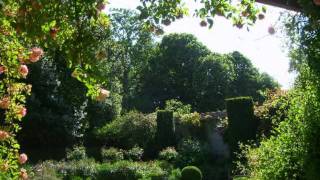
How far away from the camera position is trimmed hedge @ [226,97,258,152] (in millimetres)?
16016

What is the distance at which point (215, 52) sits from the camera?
36344 millimetres

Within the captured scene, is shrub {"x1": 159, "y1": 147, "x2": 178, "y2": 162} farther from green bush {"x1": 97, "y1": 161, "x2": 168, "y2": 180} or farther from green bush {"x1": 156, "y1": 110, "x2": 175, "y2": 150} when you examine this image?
green bush {"x1": 97, "y1": 161, "x2": 168, "y2": 180}

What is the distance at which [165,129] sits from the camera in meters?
19.7

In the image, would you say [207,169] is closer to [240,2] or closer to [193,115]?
[193,115]

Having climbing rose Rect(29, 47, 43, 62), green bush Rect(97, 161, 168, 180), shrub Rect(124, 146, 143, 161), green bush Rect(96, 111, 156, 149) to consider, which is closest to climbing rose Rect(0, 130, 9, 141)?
climbing rose Rect(29, 47, 43, 62)

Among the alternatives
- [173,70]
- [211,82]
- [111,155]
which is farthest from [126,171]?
[173,70]

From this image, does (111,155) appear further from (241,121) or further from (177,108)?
(177,108)

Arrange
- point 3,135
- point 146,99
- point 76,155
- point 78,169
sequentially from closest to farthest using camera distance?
point 3,135
point 78,169
point 76,155
point 146,99

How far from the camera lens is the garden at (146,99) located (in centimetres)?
319

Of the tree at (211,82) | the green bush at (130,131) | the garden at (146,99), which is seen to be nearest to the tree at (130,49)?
the garden at (146,99)

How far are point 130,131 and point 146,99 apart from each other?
15.2 meters

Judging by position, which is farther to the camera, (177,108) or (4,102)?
(177,108)

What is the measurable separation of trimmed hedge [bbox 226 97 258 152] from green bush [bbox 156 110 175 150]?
397cm

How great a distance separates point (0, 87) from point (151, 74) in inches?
1263
